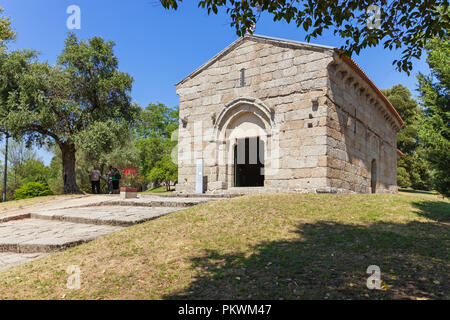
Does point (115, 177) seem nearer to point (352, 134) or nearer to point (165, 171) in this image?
point (165, 171)

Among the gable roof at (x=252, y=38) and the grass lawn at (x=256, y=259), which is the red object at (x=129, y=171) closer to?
the gable roof at (x=252, y=38)

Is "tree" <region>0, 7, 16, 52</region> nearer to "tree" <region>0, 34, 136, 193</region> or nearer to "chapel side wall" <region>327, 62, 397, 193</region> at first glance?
"tree" <region>0, 34, 136, 193</region>

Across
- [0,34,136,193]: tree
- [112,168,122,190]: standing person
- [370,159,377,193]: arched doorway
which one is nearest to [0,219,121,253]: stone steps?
[112,168,122,190]: standing person

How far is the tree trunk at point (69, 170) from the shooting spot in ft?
61.2

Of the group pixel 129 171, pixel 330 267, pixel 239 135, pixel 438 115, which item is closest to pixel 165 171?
pixel 129 171

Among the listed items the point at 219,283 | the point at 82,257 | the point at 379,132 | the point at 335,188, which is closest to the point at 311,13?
the point at 219,283

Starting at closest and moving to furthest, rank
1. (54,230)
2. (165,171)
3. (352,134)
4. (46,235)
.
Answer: (46,235) < (54,230) < (352,134) < (165,171)

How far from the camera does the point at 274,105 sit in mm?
11836

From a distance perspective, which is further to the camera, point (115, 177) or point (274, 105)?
point (115, 177)

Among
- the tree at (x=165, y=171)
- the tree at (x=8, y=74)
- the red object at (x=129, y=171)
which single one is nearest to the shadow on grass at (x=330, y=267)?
the tree at (x=8, y=74)

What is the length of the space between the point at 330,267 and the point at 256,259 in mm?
1081

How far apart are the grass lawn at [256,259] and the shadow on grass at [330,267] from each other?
0.01m

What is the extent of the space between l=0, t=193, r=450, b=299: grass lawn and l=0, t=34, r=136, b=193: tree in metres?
13.6
